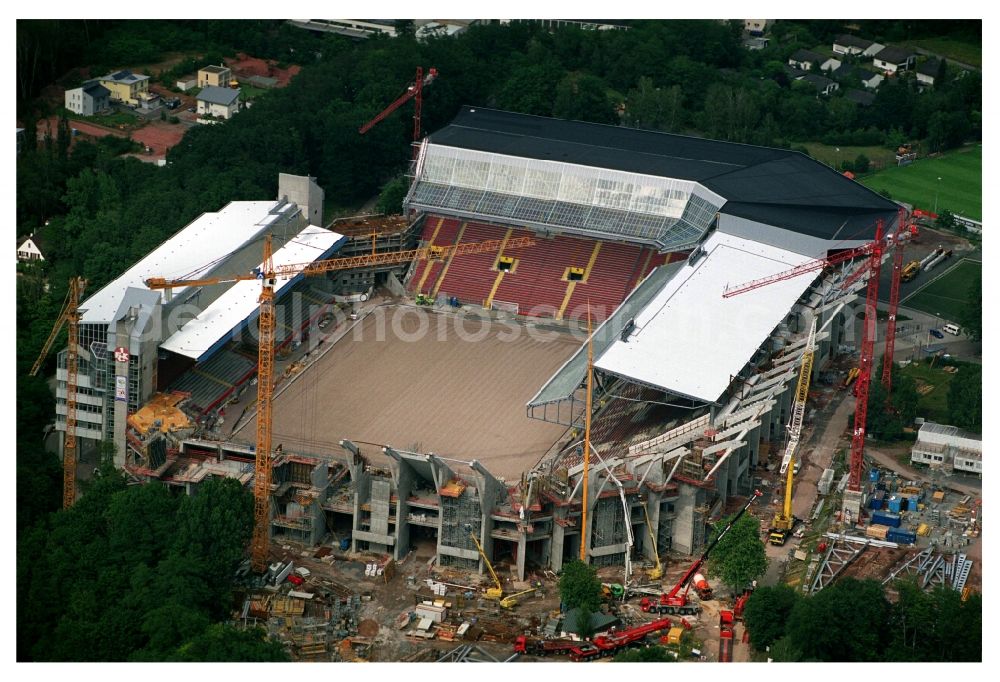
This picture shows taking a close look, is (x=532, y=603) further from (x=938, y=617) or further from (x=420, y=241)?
(x=420, y=241)

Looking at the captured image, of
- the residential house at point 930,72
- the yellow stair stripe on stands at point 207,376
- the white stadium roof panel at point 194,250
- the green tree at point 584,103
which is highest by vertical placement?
the residential house at point 930,72

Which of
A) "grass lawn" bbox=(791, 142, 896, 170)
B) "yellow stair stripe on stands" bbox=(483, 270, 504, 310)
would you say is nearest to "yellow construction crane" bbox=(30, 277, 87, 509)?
"yellow stair stripe on stands" bbox=(483, 270, 504, 310)

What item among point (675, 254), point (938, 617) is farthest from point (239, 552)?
point (675, 254)

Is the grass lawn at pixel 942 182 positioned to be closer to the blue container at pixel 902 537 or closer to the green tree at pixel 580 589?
the blue container at pixel 902 537

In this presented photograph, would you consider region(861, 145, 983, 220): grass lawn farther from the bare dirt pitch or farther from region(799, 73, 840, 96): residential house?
the bare dirt pitch

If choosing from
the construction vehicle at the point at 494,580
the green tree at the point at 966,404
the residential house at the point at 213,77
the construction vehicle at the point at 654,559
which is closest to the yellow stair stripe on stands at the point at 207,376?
the construction vehicle at the point at 494,580

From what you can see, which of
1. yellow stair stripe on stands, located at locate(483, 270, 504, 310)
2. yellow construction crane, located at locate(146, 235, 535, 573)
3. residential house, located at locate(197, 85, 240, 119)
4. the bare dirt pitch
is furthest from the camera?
residential house, located at locate(197, 85, 240, 119)

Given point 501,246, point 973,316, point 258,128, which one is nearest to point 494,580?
point 501,246
